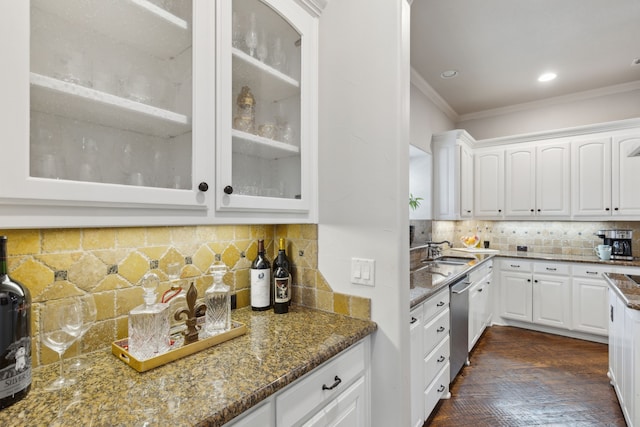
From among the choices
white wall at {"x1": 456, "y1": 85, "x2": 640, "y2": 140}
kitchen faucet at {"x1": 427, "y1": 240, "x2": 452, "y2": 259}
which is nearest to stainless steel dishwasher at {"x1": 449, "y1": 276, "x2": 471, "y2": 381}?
kitchen faucet at {"x1": 427, "y1": 240, "x2": 452, "y2": 259}

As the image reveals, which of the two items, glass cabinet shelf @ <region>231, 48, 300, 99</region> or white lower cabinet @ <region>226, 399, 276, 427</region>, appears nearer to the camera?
white lower cabinet @ <region>226, 399, 276, 427</region>

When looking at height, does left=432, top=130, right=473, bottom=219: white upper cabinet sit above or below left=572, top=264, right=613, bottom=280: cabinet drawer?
above

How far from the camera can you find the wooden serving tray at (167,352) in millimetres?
956

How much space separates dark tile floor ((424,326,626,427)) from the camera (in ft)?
7.05

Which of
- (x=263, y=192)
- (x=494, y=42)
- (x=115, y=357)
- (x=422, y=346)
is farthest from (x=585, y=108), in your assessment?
(x=115, y=357)

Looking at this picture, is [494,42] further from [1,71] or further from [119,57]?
[1,71]

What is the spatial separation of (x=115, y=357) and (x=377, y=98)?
1420 mm

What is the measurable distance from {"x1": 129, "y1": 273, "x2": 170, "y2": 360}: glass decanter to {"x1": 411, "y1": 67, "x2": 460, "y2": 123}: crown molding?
3.32 metres

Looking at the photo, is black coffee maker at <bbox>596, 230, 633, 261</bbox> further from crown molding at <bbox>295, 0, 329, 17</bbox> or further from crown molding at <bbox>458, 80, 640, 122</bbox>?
crown molding at <bbox>295, 0, 329, 17</bbox>

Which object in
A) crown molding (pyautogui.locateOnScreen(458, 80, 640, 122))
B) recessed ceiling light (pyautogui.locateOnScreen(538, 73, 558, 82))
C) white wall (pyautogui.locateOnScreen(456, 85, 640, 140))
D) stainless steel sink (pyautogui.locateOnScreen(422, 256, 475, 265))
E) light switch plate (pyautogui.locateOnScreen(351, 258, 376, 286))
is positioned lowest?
stainless steel sink (pyautogui.locateOnScreen(422, 256, 475, 265))


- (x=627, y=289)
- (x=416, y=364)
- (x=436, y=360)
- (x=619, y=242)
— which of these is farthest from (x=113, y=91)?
(x=619, y=242)

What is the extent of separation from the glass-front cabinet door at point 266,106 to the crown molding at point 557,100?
3.97 metres

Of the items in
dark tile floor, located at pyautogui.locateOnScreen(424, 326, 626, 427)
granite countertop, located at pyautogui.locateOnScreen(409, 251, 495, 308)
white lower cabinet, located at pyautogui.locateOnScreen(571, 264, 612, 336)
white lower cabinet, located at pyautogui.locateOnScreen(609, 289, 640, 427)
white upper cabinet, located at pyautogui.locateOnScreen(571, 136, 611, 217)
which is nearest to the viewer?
white lower cabinet, located at pyautogui.locateOnScreen(609, 289, 640, 427)

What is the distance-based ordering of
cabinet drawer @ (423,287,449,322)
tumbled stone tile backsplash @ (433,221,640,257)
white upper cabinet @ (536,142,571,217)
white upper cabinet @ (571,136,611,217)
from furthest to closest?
1. tumbled stone tile backsplash @ (433,221,640,257)
2. white upper cabinet @ (536,142,571,217)
3. white upper cabinet @ (571,136,611,217)
4. cabinet drawer @ (423,287,449,322)
